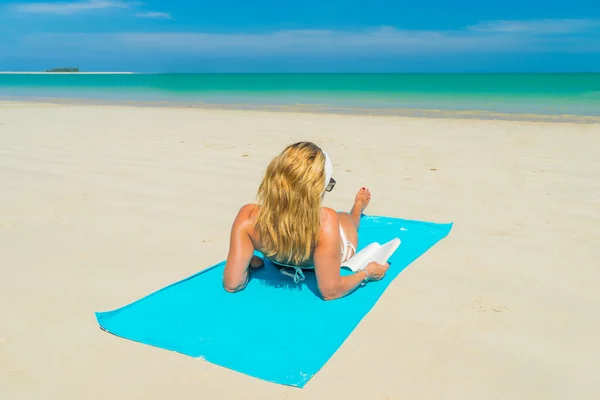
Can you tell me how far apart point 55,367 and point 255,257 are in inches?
56.0

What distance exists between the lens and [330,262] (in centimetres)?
295

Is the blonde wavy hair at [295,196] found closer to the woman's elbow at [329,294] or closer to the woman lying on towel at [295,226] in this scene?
the woman lying on towel at [295,226]

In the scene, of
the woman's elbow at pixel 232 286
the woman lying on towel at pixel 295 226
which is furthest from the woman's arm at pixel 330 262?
the woman's elbow at pixel 232 286

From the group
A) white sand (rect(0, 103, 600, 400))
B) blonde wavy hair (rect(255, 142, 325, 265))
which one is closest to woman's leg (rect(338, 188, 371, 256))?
white sand (rect(0, 103, 600, 400))

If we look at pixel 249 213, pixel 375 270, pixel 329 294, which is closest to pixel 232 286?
pixel 249 213

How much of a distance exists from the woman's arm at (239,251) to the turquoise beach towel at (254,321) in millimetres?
109

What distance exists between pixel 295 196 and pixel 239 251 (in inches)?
21.4

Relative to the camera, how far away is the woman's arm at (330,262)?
292 cm

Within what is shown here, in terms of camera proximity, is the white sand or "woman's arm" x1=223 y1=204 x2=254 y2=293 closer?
the white sand

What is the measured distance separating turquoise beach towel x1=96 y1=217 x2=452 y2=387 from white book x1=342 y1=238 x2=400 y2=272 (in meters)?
0.13

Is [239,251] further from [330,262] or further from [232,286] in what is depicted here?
[330,262]

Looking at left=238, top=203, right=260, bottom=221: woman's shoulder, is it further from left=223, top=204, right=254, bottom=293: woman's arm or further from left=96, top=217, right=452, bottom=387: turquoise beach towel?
left=96, top=217, right=452, bottom=387: turquoise beach towel

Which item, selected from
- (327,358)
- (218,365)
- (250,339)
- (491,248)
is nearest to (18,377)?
(218,365)

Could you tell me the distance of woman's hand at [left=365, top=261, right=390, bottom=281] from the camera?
132 inches
